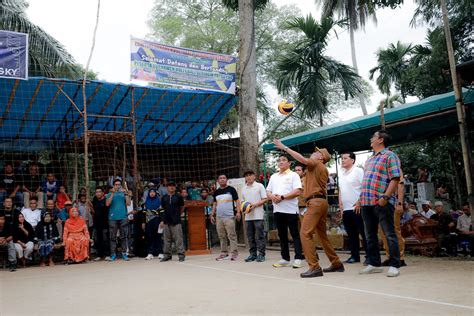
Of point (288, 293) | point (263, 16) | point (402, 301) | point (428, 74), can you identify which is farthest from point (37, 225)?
point (263, 16)

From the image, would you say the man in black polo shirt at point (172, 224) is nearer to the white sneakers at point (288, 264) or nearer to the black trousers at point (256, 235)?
the black trousers at point (256, 235)

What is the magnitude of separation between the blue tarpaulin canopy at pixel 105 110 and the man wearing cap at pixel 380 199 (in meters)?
6.66

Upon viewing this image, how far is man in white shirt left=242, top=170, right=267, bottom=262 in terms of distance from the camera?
8.14 meters

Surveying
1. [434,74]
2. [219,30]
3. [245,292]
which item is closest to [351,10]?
[434,74]

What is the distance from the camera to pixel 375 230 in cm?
585

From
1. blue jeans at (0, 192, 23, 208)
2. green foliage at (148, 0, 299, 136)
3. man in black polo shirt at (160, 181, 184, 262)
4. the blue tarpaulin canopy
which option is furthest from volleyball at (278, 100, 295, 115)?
green foliage at (148, 0, 299, 136)

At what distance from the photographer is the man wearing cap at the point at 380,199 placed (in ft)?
18.1

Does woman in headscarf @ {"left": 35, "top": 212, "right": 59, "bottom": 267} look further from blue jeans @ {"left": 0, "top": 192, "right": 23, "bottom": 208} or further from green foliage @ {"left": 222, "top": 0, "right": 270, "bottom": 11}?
green foliage @ {"left": 222, "top": 0, "right": 270, "bottom": 11}

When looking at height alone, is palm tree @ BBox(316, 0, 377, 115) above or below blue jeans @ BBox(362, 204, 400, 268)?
above

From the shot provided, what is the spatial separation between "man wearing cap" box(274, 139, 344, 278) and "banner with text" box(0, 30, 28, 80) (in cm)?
651

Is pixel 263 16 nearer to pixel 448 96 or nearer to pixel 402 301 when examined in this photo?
pixel 448 96

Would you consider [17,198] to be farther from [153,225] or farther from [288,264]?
[288,264]

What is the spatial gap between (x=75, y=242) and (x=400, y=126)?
7306mm

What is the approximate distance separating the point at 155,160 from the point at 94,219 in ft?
21.5
